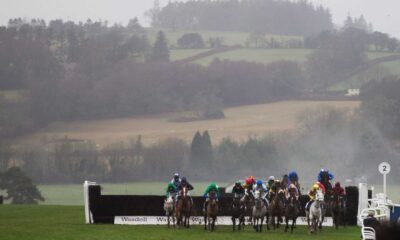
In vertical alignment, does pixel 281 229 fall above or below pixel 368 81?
below

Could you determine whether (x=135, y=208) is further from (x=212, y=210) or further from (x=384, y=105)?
(x=384, y=105)

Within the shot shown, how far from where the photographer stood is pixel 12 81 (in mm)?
124438

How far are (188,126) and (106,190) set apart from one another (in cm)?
3532

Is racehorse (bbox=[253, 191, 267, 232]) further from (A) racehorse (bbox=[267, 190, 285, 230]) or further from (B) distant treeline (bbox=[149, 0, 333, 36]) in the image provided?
(B) distant treeline (bbox=[149, 0, 333, 36])

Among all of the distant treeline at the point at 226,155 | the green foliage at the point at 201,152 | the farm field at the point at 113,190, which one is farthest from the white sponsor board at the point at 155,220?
the green foliage at the point at 201,152

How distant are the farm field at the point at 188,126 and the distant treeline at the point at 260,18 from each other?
47.9 metres

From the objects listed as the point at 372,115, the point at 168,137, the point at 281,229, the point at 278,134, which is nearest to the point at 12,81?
the point at 168,137

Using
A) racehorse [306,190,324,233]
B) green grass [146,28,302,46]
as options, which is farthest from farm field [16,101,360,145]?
racehorse [306,190,324,233]

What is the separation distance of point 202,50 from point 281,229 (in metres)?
120

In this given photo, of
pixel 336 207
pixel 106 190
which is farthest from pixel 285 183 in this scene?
pixel 106 190

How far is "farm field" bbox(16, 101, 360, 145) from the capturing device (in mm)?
116000

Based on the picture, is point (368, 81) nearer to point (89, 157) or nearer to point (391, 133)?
point (391, 133)

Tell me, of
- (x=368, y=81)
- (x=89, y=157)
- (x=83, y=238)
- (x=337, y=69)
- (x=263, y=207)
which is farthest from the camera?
(x=337, y=69)

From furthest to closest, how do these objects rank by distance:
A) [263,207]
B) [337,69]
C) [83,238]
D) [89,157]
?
[337,69], [89,157], [263,207], [83,238]
